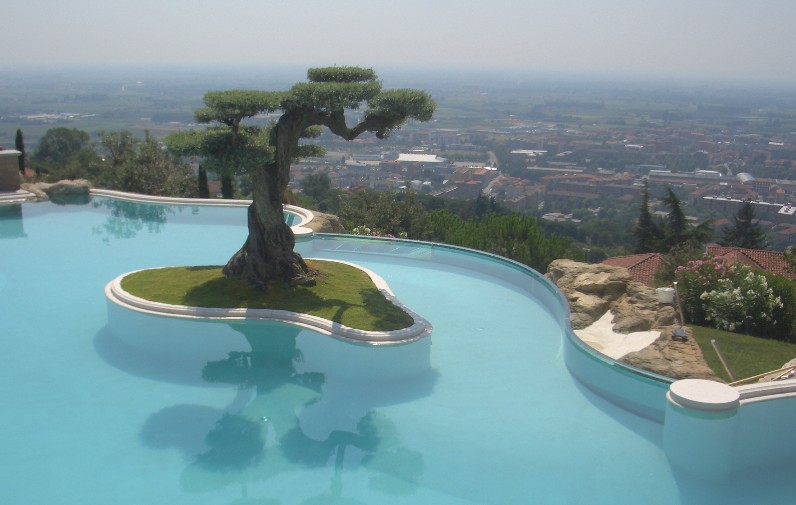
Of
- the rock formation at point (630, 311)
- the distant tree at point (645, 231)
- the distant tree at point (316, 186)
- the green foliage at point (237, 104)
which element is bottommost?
the distant tree at point (645, 231)

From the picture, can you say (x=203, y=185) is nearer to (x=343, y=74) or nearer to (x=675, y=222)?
(x=343, y=74)

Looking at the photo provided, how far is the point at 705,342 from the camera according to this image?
980 centimetres

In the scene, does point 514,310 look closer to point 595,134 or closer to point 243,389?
point 243,389

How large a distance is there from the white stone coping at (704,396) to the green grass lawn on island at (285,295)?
144 inches

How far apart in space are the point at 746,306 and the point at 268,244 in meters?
7.46

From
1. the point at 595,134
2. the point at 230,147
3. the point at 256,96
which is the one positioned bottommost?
the point at 595,134

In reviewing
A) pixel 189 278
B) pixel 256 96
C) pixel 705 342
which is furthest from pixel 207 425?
pixel 705 342

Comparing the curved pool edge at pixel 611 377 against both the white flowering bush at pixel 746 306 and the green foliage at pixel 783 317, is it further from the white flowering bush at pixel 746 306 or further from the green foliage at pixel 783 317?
the green foliage at pixel 783 317

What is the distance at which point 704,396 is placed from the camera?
684 centimetres

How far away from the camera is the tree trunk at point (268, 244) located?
1054cm

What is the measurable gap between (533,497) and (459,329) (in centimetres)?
419

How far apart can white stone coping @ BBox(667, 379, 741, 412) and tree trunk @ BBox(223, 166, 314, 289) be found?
5724 millimetres

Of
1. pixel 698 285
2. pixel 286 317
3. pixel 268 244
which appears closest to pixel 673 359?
pixel 698 285

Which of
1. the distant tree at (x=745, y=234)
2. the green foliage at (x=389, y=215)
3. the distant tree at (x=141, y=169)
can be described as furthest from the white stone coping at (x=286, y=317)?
the distant tree at (x=745, y=234)
